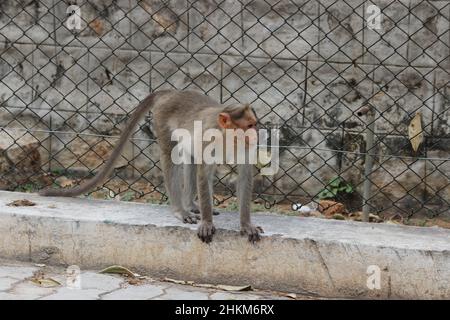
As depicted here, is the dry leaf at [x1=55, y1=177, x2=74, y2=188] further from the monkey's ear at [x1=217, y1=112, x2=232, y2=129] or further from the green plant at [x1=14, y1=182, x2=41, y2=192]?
the monkey's ear at [x1=217, y1=112, x2=232, y2=129]

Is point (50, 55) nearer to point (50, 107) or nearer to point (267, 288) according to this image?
point (50, 107)

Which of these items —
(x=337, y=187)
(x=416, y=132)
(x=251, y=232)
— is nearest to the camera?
(x=251, y=232)

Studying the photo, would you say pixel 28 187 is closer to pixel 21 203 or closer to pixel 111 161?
pixel 21 203

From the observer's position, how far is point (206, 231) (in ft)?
17.0

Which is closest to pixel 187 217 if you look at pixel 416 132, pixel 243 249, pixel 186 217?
pixel 186 217

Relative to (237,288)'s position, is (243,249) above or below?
above

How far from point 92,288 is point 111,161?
1.12 meters

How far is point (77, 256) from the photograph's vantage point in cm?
545

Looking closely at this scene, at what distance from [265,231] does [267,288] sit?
34cm

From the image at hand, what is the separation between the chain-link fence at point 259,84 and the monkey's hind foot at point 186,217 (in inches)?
44.9

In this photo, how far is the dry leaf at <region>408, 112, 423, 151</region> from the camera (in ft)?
22.3

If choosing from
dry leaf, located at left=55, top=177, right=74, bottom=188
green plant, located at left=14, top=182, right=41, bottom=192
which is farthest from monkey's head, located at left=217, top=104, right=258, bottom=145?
green plant, located at left=14, top=182, right=41, bottom=192

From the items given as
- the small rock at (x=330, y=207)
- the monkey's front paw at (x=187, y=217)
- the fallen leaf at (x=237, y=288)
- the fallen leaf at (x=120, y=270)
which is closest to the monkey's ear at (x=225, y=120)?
the monkey's front paw at (x=187, y=217)

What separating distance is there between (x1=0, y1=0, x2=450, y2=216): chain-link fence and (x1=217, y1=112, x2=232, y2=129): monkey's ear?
5.11 feet
